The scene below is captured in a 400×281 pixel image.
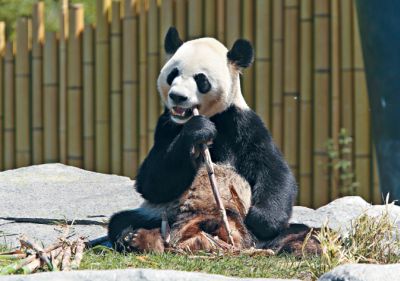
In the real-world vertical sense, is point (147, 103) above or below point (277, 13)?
below

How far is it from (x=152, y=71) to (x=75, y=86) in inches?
30.3

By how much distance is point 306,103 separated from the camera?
30.0 ft

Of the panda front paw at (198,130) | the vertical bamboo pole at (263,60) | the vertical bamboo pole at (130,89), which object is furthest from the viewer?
the vertical bamboo pole at (130,89)

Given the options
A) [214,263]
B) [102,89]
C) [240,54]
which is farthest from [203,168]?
[102,89]

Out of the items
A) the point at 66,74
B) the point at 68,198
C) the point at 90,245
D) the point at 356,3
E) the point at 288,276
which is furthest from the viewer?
the point at 66,74

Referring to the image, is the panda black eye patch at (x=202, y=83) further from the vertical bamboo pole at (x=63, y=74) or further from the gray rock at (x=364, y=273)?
the vertical bamboo pole at (x=63, y=74)

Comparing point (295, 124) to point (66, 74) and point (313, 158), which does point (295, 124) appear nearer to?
point (313, 158)

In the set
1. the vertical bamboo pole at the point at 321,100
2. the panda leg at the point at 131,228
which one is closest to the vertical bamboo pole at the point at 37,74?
the vertical bamboo pole at the point at 321,100

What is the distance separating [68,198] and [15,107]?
11.3 feet

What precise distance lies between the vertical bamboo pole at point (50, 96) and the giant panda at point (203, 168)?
4276 millimetres

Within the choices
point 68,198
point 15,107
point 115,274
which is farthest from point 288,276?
point 15,107

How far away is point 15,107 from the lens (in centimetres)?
1036

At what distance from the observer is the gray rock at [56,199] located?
6.37 metres

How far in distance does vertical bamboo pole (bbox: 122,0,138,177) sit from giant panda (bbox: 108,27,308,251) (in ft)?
12.4
